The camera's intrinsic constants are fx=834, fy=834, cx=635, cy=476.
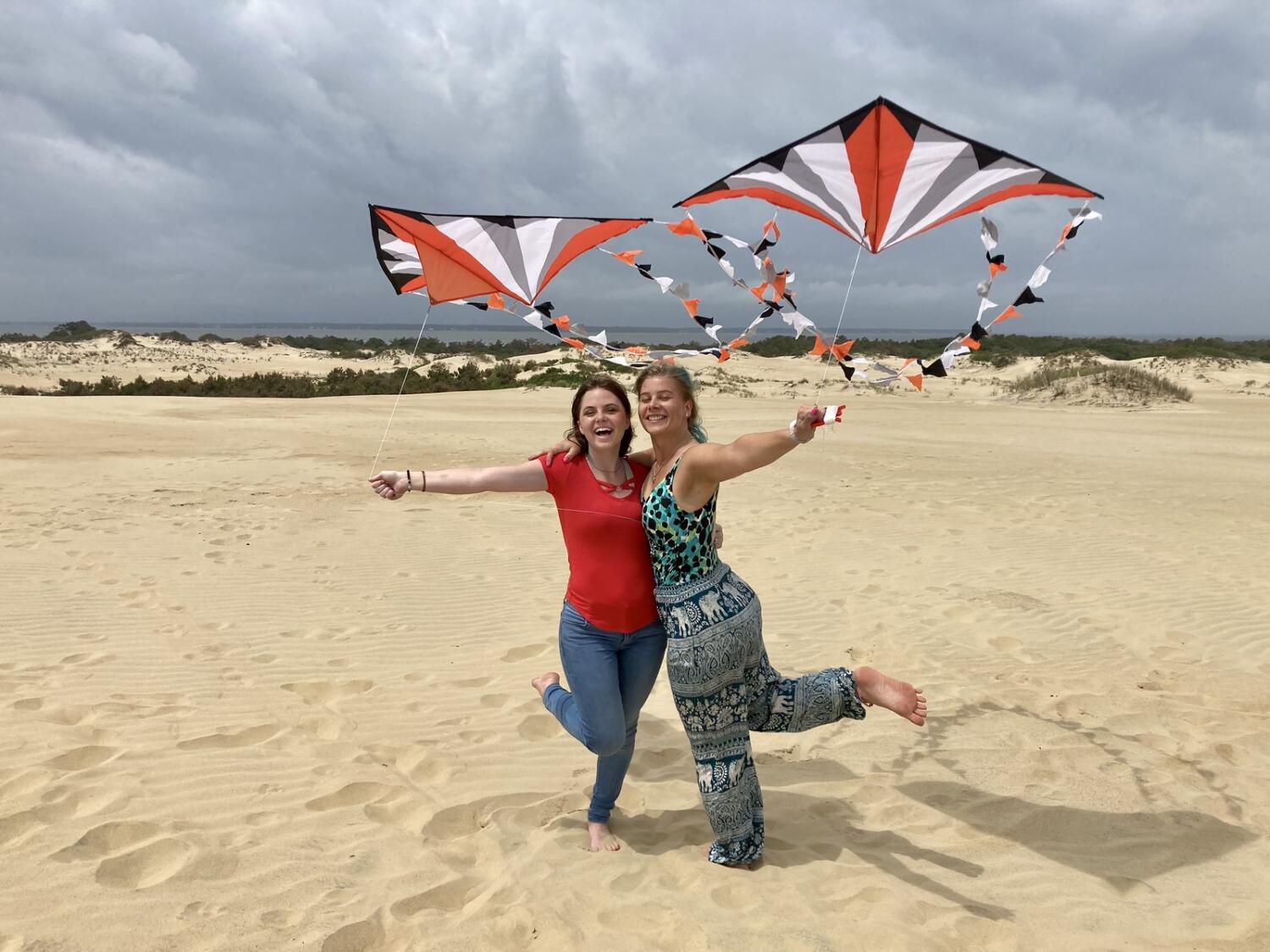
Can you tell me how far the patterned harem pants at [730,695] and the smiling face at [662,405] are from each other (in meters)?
0.60

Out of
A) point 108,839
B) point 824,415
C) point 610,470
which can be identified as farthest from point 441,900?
point 824,415

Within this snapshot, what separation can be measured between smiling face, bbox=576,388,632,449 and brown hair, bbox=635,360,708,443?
0.15 metres

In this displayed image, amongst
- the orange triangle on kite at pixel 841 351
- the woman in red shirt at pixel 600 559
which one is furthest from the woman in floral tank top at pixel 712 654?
the orange triangle on kite at pixel 841 351

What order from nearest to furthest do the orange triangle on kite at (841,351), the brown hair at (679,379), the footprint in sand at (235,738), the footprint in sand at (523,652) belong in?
the brown hair at (679,379), the orange triangle on kite at (841,351), the footprint in sand at (235,738), the footprint in sand at (523,652)

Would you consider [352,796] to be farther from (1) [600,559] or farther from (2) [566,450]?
(2) [566,450]

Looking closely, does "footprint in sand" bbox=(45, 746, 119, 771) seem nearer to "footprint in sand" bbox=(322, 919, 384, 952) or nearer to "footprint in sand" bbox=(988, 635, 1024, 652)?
"footprint in sand" bbox=(322, 919, 384, 952)

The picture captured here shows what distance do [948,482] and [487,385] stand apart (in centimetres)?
2167

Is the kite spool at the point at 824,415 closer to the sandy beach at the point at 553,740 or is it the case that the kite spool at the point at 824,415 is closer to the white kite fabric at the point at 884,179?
the white kite fabric at the point at 884,179

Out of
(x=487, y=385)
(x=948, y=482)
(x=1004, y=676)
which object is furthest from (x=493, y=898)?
(x=487, y=385)

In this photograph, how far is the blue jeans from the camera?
3.33 metres

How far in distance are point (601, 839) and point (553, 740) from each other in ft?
3.72

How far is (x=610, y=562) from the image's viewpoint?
3.32 metres

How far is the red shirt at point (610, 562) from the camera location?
330 centimetres

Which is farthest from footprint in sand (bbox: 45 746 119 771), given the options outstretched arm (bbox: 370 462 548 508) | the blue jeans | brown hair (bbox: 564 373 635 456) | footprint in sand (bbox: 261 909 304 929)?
brown hair (bbox: 564 373 635 456)
